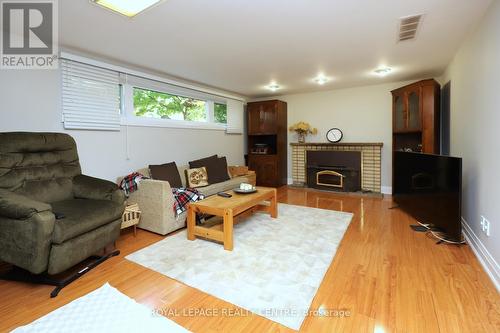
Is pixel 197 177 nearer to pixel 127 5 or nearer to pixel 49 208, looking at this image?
pixel 49 208

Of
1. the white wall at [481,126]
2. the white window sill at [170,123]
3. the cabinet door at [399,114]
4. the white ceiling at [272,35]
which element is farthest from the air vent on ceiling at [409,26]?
the white window sill at [170,123]

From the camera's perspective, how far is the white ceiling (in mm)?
2084

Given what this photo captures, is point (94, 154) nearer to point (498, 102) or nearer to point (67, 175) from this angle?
point (67, 175)

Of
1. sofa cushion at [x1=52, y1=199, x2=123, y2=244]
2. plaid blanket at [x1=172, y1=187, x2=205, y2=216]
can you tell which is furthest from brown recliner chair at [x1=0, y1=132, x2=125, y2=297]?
plaid blanket at [x1=172, y1=187, x2=205, y2=216]

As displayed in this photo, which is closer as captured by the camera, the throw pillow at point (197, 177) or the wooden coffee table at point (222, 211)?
the wooden coffee table at point (222, 211)

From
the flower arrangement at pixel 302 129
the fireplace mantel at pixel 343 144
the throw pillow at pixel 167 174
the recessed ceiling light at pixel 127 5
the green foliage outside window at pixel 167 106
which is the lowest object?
the throw pillow at pixel 167 174

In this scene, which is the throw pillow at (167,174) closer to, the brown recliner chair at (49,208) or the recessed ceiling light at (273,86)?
the brown recliner chair at (49,208)

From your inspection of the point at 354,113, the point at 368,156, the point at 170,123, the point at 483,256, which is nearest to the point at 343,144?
the point at 368,156

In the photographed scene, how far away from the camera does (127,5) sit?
1.94 m

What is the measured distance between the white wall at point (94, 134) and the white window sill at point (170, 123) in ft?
0.24

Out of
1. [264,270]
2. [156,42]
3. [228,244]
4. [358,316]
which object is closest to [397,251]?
[358,316]

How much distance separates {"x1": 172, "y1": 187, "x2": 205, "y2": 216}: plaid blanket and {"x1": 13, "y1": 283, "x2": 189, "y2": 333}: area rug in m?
1.30

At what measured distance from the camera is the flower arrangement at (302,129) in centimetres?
565

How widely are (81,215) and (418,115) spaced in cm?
458
